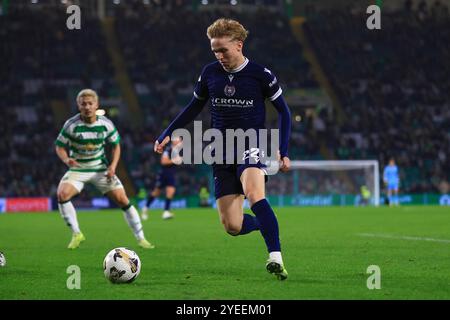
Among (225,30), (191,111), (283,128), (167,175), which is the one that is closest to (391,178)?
(167,175)

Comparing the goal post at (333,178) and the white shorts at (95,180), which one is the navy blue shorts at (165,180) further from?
the goal post at (333,178)

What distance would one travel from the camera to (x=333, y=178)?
114 feet

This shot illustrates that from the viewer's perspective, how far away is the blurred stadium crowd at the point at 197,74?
3709 centimetres

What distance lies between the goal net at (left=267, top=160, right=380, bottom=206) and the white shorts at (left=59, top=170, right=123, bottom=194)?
2198 centimetres

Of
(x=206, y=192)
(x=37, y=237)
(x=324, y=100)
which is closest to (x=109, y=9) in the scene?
(x=324, y=100)

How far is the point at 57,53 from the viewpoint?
141 ft

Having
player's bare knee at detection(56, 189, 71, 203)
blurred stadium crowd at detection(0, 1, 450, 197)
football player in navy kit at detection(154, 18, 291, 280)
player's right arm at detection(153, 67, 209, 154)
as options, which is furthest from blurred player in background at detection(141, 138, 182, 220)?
football player in navy kit at detection(154, 18, 291, 280)

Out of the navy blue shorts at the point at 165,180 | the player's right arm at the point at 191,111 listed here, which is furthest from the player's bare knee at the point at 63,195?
the navy blue shorts at the point at 165,180

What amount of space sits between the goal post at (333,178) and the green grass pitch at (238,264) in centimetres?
1685

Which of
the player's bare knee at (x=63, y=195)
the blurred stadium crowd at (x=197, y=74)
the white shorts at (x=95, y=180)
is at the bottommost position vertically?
the player's bare knee at (x=63, y=195)

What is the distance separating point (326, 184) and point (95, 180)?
75.0ft

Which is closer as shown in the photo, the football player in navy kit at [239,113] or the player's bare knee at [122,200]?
the football player in navy kit at [239,113]

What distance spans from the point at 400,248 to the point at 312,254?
1515 millimetres
